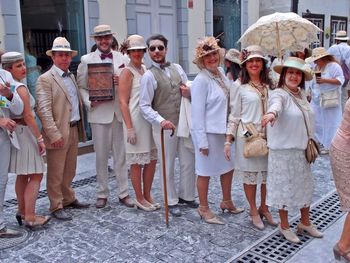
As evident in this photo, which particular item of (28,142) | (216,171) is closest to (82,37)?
(28,142)

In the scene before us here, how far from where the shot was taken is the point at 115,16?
713cm

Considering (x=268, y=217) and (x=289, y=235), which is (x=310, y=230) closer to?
(x=289, y=235)

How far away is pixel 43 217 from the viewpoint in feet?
13.8

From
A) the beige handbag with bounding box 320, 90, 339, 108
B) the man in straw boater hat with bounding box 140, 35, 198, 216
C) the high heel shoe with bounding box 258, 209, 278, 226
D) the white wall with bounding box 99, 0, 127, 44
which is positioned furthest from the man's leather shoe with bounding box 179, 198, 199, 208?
the white wall with bounding box 99, 0, 127, 44

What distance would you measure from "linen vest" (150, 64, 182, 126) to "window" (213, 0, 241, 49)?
5.58 metres

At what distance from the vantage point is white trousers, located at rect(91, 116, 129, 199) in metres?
4.59

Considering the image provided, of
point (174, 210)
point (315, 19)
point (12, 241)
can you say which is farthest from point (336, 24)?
point (12, 241)

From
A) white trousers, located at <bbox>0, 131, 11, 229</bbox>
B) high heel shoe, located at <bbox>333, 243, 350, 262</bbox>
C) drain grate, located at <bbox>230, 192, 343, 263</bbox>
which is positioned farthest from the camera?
white trousers, located at <bbox>0, 131, 11, 229</bbox>

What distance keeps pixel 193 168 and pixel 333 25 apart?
11.0 m

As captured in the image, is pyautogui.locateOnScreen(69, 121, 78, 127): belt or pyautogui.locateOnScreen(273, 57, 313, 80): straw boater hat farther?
pyautogui.locateOnScreen(69, 121, 78, 127): belt

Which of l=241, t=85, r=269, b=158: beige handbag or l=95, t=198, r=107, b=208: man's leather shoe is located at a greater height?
l=241, t=85, r=269, b=158: beige handbag

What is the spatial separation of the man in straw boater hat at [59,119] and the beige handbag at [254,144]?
1764 mm

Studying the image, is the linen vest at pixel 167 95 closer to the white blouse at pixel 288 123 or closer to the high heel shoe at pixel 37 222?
the white blouse at pixel 288 123

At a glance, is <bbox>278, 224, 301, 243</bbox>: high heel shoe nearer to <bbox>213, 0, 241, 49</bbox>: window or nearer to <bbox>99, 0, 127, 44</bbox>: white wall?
<bbox>99, 0, 127, 44</bbox>: white wall
